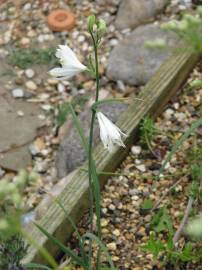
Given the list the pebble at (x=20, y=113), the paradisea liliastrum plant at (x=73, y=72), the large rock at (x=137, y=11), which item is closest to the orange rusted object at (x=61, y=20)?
the large rock at (x=137, y=11)

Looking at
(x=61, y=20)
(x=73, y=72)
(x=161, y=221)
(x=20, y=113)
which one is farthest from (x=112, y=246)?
(x=61, y=20)

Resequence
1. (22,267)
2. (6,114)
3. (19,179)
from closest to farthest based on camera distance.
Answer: (19,179)
(22,267)
(6,114)

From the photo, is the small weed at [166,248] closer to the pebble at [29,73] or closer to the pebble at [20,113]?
the pebble at [20,113]

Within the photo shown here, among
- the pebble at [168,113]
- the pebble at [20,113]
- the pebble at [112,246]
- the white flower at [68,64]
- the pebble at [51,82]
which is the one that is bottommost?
the pebble at [112,246]

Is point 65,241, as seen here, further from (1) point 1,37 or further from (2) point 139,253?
(1) point 1,37

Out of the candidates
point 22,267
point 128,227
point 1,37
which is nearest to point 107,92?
point 1,37

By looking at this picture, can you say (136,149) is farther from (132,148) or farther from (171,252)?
(171,252)
